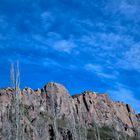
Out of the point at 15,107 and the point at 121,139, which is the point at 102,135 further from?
the point at 15,107

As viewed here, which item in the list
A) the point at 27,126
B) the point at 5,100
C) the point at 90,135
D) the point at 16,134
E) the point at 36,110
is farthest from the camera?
the point at 36,110

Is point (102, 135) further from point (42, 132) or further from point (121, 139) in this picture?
point (42, 132)

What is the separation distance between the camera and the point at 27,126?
11569cm

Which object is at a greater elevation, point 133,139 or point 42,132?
point 133,139

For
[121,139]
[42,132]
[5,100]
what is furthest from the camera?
[5,100]

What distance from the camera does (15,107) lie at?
35.1 meters

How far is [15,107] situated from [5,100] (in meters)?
152

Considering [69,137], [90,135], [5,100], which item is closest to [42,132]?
[69,137]

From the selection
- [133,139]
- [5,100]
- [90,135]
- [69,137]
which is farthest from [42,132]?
[133,139]

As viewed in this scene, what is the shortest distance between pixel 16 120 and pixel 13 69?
19.6 feet

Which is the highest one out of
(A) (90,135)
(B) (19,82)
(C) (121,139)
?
(A) (90,135)

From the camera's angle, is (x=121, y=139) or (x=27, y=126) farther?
(x=121, y=139)

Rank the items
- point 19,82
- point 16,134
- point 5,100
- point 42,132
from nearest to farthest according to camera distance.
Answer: point 16,134, point 19,82, point 42,132, point 5,100

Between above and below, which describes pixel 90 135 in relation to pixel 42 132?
above
